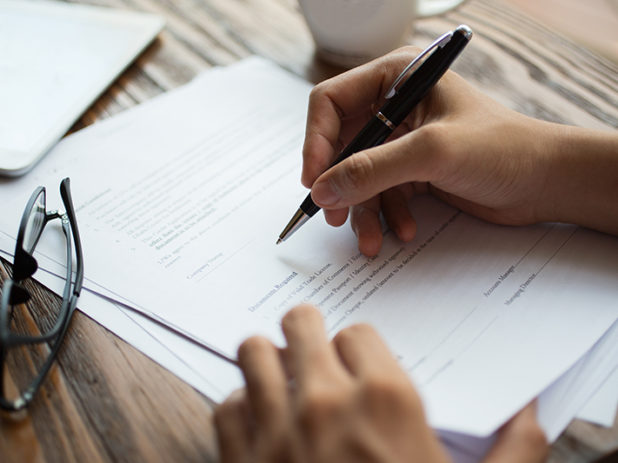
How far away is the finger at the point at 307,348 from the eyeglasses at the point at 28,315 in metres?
0.19

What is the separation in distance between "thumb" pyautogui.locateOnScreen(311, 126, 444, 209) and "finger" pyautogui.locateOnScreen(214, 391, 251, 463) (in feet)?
0.67

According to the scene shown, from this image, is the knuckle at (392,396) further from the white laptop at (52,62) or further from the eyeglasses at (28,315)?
the white laptop at (52,62)

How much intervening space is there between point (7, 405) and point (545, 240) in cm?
48

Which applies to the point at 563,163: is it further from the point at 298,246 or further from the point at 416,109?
the point at 298,246

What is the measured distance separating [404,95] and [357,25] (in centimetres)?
23

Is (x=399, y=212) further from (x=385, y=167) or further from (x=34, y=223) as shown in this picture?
(x=34, y=223)

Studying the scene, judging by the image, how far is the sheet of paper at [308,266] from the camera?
41 centimetres

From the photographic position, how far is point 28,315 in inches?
18.4

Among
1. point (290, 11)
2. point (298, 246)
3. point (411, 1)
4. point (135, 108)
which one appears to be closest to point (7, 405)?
point (298, 246)

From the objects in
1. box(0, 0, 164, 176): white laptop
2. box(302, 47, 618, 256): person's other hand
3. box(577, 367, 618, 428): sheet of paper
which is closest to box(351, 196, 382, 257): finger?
box(302, 47, 618, 256): person's other hand

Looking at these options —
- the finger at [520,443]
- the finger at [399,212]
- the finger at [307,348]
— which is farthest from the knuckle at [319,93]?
the finger at [520,443]

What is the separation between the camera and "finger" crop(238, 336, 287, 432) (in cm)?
34

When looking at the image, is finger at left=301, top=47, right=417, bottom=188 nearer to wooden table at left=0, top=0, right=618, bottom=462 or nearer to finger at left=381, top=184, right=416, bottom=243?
finger at left=381, top=184, right=416, bottom=243

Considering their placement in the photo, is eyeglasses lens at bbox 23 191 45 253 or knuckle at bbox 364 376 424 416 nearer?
knuckle at bbox 364 376 424 416
